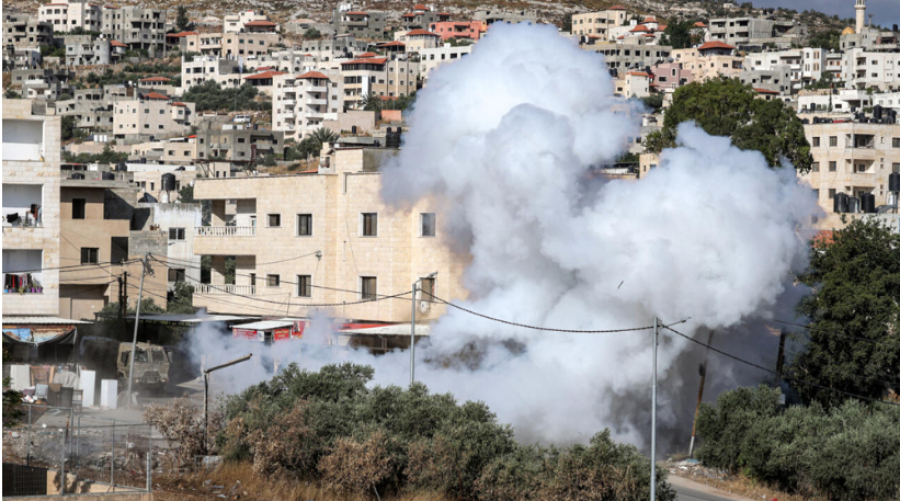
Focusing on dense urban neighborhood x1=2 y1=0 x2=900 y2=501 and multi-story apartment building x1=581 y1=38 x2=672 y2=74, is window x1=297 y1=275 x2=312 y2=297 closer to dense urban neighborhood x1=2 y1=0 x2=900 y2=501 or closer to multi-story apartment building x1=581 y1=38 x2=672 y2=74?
dense urban neighborhood x1=2 y1=0 x2=900 y2=501

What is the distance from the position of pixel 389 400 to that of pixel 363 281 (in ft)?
54.4

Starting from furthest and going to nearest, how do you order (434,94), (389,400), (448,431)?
(434,94) → (389,400) → (448,431)

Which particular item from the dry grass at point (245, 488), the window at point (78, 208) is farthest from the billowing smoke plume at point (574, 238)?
the window at point (78, 208)

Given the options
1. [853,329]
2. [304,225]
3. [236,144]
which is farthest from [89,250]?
[236,144]

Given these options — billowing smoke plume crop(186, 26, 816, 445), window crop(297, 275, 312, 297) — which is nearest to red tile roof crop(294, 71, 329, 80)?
window crop(297, 275, 312, 297)

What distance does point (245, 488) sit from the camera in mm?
30875

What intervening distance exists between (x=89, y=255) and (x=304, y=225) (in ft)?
41.9

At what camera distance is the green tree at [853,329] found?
42469 mm

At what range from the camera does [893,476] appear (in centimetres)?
3253

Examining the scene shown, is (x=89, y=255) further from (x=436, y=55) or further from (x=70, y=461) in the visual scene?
(x=436, y=55)

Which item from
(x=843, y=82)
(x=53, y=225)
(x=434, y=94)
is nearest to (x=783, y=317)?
(x=434, y=94)

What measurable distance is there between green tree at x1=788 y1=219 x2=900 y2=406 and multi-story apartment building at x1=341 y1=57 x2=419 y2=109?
449 ft

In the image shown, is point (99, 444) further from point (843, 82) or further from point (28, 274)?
point (843, 82)

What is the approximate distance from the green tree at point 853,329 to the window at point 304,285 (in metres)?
19.9
